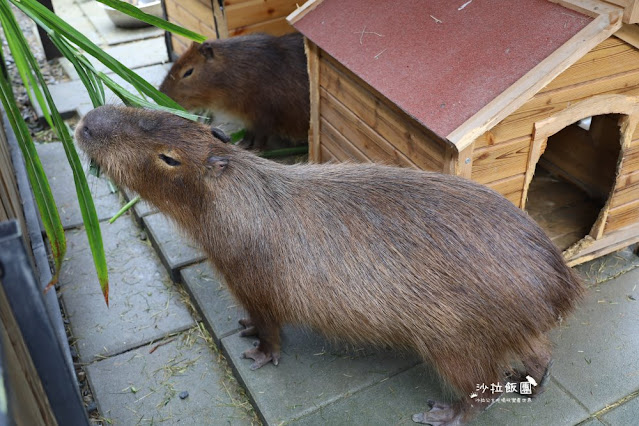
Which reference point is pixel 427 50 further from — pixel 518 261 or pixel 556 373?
pixel 556 373

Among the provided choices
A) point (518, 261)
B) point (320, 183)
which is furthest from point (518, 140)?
point (320, 183)

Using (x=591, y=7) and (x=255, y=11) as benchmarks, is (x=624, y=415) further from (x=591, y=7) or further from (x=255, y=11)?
(x=255, y=11)

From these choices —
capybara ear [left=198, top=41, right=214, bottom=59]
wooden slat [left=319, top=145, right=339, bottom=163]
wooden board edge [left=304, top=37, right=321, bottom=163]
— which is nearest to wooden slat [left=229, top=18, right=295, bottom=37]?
capybara ear [left=198, top=41, right=214, bottom=59]

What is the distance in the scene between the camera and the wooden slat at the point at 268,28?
5.00 m

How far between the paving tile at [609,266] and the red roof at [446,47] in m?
1.49

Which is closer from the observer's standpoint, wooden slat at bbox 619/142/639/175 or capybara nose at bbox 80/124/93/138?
capybara nose at bbox 80/124/93/138

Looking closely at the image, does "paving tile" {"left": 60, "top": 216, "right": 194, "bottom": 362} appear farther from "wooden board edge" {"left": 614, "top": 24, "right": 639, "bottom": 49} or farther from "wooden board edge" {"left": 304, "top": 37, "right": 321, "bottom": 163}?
"wooden board edge" {"left": 614, "top": 24, "right": 639, "bottom": 49}

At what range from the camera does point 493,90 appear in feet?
8.35

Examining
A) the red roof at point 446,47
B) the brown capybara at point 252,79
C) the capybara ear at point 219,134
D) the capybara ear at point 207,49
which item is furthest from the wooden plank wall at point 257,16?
the capybara ear at point 219,134

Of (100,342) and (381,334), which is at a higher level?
(381,334)

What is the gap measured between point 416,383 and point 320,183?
3.44ft

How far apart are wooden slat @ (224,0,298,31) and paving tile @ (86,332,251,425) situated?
2715 millimetres

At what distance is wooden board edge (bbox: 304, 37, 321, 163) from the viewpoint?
3.68m

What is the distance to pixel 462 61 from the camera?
2.74 m
